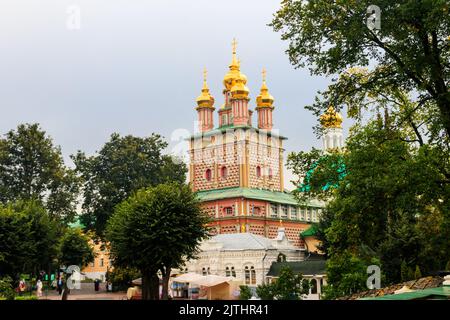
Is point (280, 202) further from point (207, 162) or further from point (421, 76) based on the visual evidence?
point (421, 76)

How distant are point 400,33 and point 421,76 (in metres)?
1.40

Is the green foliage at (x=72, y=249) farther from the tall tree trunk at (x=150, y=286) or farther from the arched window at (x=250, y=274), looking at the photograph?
the arched window at (x=250, y=274)

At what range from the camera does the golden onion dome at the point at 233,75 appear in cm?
6306

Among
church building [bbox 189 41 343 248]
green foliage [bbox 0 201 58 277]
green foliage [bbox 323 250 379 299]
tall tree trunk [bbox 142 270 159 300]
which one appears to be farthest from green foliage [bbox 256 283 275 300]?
church building [bbox 189 41 343 248]

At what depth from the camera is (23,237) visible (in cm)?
3822

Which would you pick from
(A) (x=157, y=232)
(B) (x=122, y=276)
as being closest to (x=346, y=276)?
(A) (x=157, y=232)

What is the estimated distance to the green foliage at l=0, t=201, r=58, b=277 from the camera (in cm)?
3672

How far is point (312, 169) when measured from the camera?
18672mm

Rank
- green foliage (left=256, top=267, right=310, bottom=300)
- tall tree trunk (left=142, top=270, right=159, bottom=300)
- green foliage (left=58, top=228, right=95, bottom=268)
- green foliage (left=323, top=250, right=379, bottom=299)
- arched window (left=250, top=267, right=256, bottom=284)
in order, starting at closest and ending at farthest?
green foliage (left=323, top=250, right=379, bottom=299), green foliage (left=256, top=267, right=310, bottom=300), tall tree trunk (left=142, top=270, right=159, bottom=300), arched window (left=250, top=267, right=256, bottom=284), green foliage (left=58, top=228, right=95, bottom=268)

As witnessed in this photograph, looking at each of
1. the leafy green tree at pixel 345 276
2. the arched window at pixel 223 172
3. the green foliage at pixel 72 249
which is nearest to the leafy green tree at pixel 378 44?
the leafy green tree at pixel 345 276

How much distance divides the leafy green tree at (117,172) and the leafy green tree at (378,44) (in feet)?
111

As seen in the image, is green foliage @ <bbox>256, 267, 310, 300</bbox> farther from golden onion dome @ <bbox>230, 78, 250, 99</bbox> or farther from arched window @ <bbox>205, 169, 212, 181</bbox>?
arched window @ <bbox>205, 169, 212, 181</bbox>

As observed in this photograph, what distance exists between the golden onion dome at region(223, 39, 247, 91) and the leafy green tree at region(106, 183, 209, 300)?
30371mm

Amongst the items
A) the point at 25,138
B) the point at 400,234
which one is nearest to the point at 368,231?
the point at 400,234
